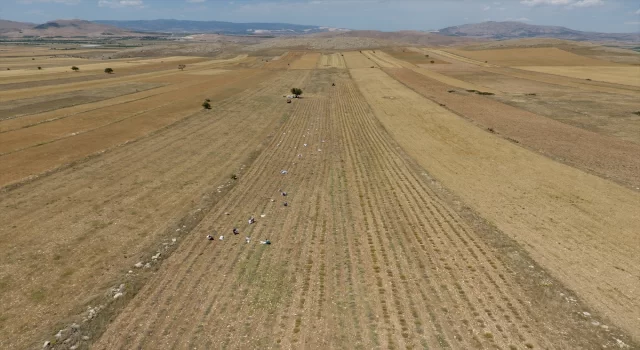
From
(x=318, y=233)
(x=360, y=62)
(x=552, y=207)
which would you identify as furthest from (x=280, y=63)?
(x=318, y=233)

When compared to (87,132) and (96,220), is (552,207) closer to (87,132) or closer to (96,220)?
(96,220)

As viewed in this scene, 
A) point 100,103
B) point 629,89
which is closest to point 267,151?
point 100,103

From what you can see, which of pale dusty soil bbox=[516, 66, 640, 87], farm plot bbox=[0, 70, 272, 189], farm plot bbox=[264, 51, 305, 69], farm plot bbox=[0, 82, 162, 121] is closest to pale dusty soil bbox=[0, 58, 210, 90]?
farm plot bbox=[0, 82, 162, 121]

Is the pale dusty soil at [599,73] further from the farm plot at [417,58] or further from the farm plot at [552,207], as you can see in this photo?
the farm plot at [552,207]

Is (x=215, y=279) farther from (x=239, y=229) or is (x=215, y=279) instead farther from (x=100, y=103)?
(x=100, y=103)

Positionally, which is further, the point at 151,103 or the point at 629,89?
the point at 629,89

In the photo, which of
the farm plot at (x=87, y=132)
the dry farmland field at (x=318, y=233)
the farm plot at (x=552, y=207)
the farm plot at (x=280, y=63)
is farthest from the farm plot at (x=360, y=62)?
the farm plot at (x=552, y=207)
